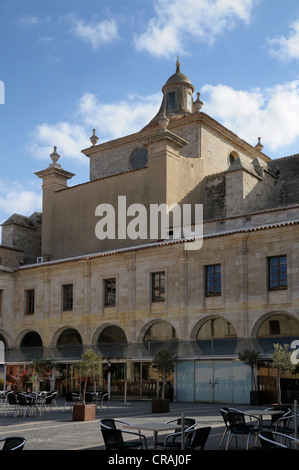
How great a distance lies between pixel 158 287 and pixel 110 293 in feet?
10.1

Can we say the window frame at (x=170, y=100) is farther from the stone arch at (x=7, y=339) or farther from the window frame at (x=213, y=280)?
the stone arch at (x=7, y=339)

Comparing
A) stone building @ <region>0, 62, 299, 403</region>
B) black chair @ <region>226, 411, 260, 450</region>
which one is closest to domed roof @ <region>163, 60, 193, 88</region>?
stone building @ <region>0, 62, 299, 403</region>

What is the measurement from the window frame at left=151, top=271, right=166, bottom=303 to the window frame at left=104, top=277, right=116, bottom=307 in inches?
96.0

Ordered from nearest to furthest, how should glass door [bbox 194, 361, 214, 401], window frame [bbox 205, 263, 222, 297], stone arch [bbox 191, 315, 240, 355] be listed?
stone arch [bbox 191, 315, 240, 355] < glass door [bbox 194, 361, 214, 401] < window frame [bbox 205, 263, 222, 297]

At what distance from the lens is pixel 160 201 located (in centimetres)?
3419

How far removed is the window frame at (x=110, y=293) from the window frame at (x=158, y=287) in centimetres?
244

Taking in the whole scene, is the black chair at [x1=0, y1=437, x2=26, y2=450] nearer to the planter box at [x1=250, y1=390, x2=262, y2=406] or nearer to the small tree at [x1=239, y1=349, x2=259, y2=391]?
the small tree at [x1=239, y1=349, x2=259, y2=391]

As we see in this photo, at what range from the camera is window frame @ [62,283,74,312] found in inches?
1338

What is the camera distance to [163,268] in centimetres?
3030

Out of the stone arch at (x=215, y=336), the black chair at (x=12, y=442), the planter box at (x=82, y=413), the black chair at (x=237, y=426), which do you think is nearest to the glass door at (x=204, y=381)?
the stone arch at (x=215, y=336)

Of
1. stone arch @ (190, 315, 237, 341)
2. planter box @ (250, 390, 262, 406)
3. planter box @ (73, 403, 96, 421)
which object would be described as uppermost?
stone arch @ (190, 315, 237, 341)
